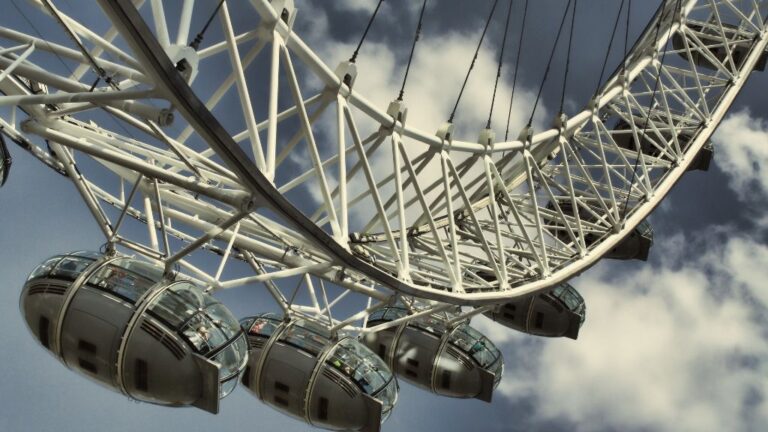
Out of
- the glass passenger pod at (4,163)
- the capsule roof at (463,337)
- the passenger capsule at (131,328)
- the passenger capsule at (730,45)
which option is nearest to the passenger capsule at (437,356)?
the capsule roof at (463,337)

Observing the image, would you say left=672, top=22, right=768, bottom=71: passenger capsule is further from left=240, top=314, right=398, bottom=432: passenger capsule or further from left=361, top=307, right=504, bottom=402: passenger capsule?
left=240, top=314, right=398, bottom=432: passenger capsule

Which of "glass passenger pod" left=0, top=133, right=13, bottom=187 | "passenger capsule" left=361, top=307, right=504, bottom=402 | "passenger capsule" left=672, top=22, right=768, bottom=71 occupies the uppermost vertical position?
"passenger capsule" left=672, top=22, right=768, bottom=71

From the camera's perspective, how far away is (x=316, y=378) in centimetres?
1902

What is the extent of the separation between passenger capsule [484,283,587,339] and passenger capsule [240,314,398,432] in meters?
10.3

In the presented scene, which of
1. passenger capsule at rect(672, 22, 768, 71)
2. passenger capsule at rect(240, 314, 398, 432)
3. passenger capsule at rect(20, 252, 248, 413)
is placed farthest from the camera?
passenger capsule at rect(672, 22, 768, 71)

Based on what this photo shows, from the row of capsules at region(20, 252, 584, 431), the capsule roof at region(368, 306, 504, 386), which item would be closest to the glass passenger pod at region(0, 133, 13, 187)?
the row of capsules at region(20, 252, 584, 431)

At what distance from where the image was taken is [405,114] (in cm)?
1878

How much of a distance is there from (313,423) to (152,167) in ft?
27.7

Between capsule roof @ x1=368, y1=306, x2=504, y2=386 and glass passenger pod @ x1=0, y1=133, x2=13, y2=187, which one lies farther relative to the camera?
capsule roof @ x1=368, y1=306, x2=504, y2=386

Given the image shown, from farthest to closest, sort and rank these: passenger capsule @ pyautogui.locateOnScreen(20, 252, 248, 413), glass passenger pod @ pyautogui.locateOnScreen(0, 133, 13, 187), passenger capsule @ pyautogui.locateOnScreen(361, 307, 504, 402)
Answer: passenger capsule @ pyautogui.locateOnScreen(361, 307, 504, 402), glass passenger pod @ pyautogui.locateOnScreen(0, 133, 13, 187), passenger capsule @ pyautogui.locateOnScreen(20, 252, 248, 413)

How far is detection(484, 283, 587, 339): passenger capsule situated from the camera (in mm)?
28984

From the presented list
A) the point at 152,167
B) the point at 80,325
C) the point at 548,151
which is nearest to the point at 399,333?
the point at 548,151

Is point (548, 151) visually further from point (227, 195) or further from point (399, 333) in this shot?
point (227, 195)

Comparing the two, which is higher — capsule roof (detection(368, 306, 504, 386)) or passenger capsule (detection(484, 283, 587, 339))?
passenger capsule (detection(484, 283, 587, 339))
